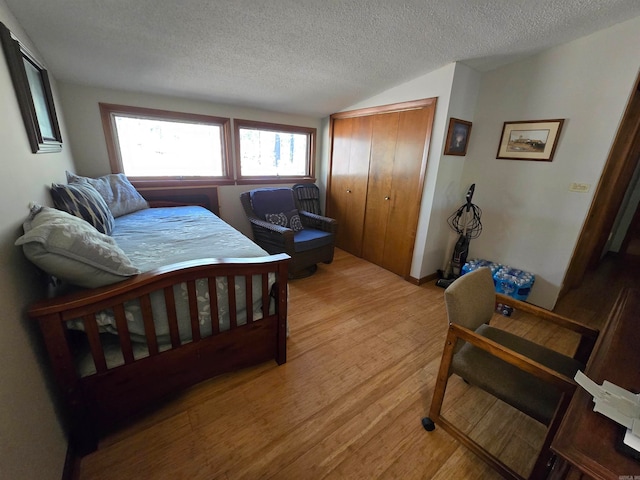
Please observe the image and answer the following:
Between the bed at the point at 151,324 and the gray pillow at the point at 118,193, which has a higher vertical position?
the gray pillow at the point at 118,193

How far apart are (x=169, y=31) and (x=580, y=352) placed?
2972 millimetres

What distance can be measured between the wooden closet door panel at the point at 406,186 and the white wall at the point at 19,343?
2828 mm

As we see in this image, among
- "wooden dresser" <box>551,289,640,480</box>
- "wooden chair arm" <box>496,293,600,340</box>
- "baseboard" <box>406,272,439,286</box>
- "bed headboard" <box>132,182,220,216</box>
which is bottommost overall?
"baseboard" <box>406,272,439,286</box>

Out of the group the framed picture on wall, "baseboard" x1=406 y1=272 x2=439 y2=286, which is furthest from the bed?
"baseboard" x1=406 y1=272 x2=439 y2=286

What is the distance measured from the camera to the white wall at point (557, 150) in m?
1.98

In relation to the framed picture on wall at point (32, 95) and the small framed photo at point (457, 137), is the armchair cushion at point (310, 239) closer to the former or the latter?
the small framed photo at point (457, 137)

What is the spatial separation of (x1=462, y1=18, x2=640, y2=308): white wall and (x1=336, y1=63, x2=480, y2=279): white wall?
0.23 meters

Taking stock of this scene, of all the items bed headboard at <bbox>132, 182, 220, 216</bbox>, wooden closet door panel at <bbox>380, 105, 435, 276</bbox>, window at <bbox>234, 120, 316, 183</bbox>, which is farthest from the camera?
window at <bbox>234, 120, 316, 183</bbox>

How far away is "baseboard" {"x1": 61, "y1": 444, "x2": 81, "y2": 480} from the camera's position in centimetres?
104

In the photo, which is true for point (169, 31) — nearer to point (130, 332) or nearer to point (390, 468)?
point (130, 332)

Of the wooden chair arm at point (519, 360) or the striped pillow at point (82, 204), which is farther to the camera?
the striped pillow at point (82, 204)

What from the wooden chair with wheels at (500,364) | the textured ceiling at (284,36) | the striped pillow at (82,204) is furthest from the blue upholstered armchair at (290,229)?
the wooden chair with wheels at (500,364)

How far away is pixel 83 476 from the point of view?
3.55ft

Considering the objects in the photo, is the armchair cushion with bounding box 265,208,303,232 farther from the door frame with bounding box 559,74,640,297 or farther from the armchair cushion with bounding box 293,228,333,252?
the door frame with bounding box 559,74,640,297
